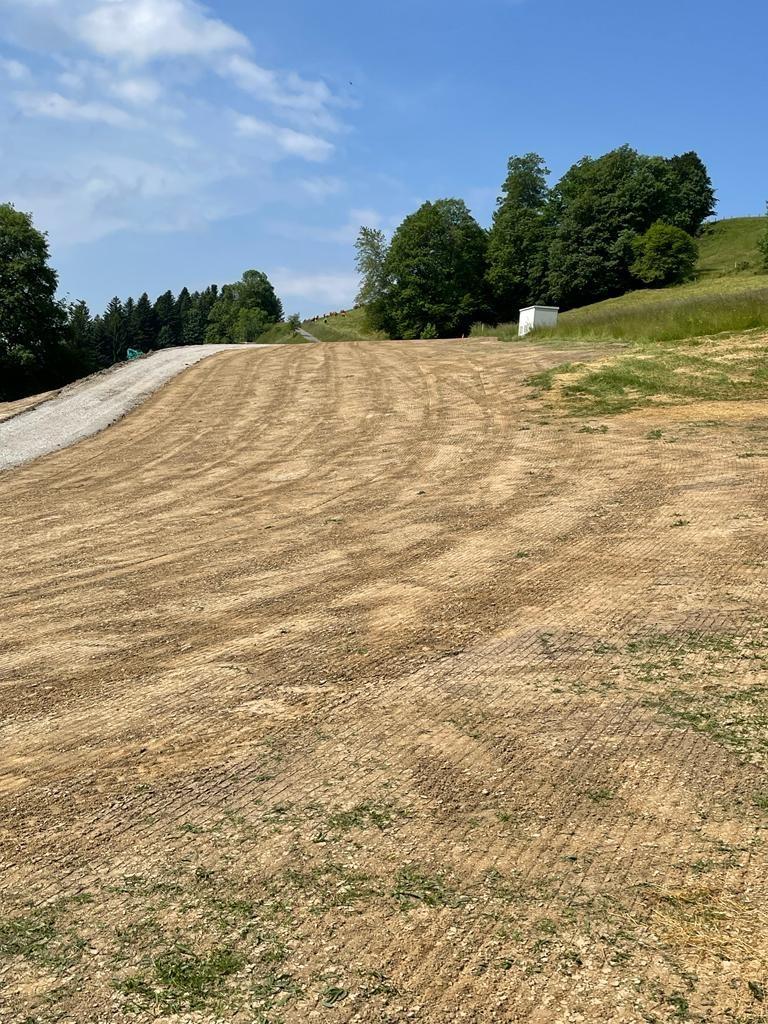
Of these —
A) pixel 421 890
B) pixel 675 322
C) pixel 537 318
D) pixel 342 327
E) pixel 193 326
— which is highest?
pixel 193 326

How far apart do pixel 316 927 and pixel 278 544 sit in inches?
208

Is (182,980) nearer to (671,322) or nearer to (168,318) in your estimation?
(671,322)

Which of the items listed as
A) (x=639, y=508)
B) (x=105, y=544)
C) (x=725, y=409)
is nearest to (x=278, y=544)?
(x=105, y=544)

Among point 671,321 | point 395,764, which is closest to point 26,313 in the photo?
point 671,321

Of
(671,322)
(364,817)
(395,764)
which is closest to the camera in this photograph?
(364,817)

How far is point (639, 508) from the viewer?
822 cm

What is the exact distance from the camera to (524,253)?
7262 cm

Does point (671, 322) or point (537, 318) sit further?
point (537, 318)

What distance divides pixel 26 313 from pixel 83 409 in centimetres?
3351

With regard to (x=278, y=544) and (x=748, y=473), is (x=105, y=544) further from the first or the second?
(x=748, y=473)

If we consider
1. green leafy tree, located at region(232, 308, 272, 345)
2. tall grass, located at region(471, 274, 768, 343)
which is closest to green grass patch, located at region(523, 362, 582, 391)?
tall grass, located at region(471, 274, 768, 343)

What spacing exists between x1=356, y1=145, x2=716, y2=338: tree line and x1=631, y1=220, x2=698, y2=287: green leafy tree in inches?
13.7

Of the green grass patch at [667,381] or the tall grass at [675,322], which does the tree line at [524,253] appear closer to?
the tall grass at [675,322]

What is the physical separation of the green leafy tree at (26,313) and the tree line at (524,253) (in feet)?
90.5
